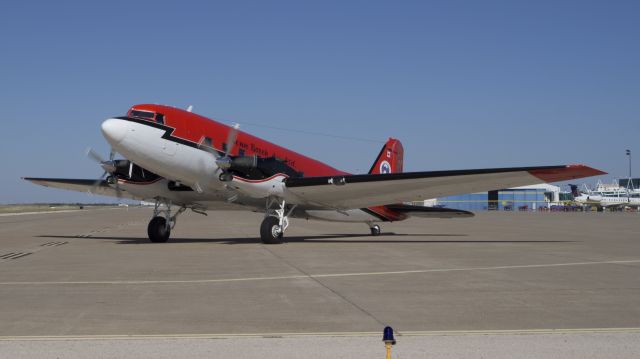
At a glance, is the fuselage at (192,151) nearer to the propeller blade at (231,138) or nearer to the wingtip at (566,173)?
the propeller blade at (231,138)

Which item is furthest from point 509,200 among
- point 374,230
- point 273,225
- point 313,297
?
point 313,297

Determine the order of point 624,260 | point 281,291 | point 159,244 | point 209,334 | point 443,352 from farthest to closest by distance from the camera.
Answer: point 159,244 < point 624,260 < point 281,291 < point 209,334 < point 443,352

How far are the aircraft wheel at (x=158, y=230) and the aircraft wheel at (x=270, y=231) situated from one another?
513cm

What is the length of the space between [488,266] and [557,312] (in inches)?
279

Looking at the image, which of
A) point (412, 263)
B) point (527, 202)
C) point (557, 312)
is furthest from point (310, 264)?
point (527, 202)

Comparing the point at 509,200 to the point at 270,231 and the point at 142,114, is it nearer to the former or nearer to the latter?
the point at 270,231

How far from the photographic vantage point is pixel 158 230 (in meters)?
27.0

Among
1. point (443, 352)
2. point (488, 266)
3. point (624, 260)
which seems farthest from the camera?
point (624, 260)

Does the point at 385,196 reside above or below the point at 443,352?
above

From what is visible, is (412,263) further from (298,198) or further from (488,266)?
(298,198)

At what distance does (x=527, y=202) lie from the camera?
161 metres

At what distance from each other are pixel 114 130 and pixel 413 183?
12.0 m

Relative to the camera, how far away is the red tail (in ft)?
116

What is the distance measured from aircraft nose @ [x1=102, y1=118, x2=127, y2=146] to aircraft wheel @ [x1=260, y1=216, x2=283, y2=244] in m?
6.92
